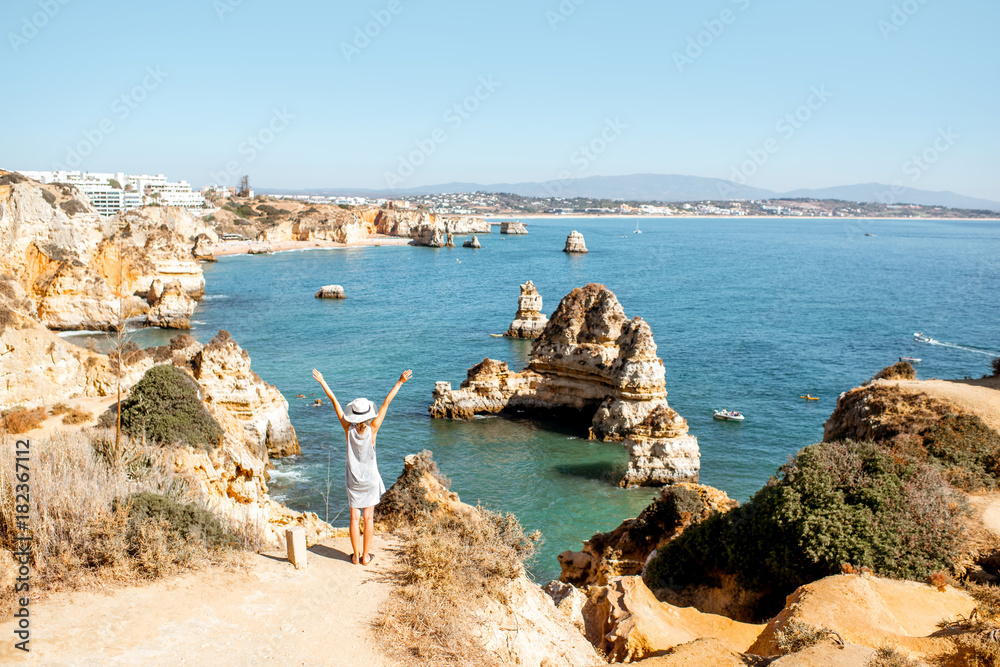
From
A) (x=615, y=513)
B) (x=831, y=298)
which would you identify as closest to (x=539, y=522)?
(x=615, y=513)

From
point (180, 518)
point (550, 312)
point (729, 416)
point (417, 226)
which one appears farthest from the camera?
point (417, 226)

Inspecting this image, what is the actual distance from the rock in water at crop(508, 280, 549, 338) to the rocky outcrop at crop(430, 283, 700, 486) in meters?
17.4

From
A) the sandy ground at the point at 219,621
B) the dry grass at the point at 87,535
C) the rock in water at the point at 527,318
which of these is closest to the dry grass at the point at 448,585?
the sandy ground at the point at 219,621

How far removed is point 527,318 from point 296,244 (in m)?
102

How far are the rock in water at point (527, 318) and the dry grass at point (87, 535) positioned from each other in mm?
49537

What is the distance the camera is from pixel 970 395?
2170 centimetres

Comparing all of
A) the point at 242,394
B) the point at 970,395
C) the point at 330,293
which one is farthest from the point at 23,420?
the point at 330,293

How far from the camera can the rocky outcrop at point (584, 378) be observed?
32.8 metres

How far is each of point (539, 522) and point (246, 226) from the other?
145 metres

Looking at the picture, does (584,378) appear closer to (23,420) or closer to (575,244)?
(23,420)

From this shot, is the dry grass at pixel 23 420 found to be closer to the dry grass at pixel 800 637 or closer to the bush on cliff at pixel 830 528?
the bush on cliff at pixel 830 528

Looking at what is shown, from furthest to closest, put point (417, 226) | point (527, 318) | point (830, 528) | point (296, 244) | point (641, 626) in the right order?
point (417, 226), point (296, 244), point (527, 318), point (830, 528), point (641, 626)

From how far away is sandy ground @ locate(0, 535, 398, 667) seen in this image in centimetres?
700

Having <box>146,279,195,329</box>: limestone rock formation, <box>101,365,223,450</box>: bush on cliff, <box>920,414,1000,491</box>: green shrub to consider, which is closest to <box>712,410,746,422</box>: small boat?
<box>920,414,1000,491</box>: green shrub
